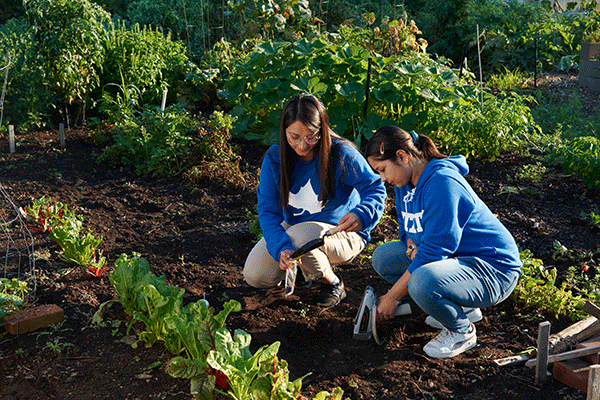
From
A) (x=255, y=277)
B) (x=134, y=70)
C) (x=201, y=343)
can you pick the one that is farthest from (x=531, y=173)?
(x=134, y=70)

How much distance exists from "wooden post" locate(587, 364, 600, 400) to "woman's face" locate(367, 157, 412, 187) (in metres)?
1.06

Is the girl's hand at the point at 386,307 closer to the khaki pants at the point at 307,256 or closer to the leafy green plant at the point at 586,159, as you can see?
the khaki pants at the point at 307,256

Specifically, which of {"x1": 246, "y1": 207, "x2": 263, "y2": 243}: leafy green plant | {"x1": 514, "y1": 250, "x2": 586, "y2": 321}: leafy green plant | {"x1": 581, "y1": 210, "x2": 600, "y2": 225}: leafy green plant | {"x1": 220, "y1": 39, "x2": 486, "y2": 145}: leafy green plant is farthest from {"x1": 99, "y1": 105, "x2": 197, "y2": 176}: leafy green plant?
{"x1": 581, "y1": 210, "x2": 600, "y2": 225}: leafy green plant

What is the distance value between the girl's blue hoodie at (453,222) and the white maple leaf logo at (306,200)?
60 cm

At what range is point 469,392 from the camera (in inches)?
91.5

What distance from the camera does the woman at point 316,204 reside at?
9.39ft

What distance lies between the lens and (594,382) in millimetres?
1902

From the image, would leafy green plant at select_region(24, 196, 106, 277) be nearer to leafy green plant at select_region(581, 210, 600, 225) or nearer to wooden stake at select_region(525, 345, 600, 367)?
wooden stake at select_region(525, 345, 600, 367)

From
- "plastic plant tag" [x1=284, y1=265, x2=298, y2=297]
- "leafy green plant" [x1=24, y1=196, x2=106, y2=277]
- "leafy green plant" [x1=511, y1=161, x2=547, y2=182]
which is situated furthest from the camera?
"leafy green plant" [x1=511, y1=161, x2=547, y2=182]

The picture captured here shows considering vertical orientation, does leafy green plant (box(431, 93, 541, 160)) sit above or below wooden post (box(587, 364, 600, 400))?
above

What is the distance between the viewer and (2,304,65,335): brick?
2693 mm

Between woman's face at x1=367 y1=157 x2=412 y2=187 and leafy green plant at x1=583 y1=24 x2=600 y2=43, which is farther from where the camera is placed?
leafy green plant at x1=583 y1=24 x2=600 y2=43

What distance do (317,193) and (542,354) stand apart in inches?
52.1

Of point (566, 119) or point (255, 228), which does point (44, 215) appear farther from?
point (566, 119)
